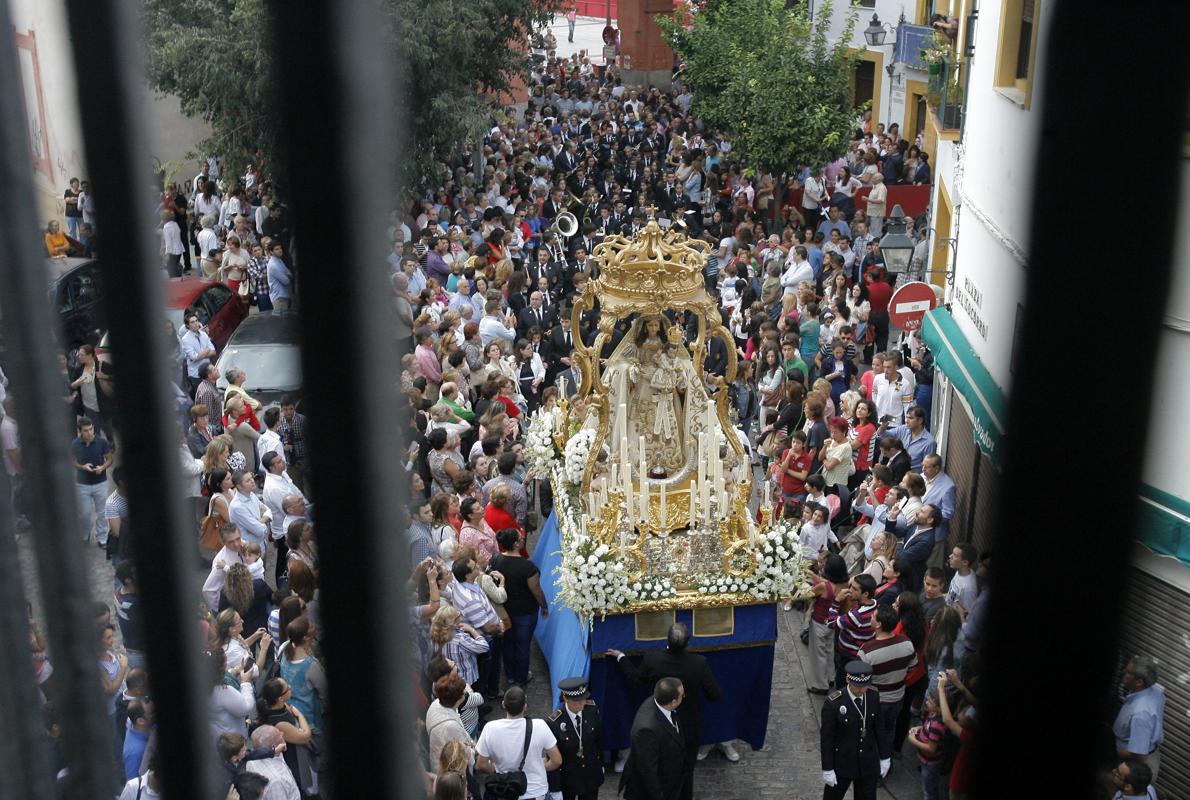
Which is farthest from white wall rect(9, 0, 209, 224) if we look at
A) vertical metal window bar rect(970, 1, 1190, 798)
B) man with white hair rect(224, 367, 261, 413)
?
man with white hair rect(224, 367, 261, 413)

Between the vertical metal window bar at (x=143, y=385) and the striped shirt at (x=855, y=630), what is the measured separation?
24.7 ft

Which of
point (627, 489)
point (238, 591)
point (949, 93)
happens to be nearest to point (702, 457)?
point (627, 489)

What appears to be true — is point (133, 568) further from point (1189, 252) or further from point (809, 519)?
point (809, 519)

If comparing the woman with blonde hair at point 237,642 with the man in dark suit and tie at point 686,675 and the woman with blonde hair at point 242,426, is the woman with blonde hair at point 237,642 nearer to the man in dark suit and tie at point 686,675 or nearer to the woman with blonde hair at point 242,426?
the man in dark suit and tie at point 686,675

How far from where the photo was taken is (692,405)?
32.4ft

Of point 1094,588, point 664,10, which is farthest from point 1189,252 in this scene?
point 664,10

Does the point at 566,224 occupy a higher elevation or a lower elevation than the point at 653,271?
lower

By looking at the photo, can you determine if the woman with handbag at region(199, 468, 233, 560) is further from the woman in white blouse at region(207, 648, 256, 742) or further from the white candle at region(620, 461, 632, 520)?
the white candle at region(620, 461, 632, 520)

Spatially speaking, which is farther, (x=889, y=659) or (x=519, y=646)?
(x=519, y=646)

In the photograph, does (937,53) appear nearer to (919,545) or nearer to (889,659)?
(919,545)

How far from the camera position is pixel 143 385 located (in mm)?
1349

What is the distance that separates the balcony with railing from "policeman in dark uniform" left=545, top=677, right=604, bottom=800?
8.61 m

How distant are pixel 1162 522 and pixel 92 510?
7.50 ft

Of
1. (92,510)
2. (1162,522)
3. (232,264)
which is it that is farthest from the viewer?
(232,264)
